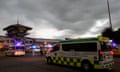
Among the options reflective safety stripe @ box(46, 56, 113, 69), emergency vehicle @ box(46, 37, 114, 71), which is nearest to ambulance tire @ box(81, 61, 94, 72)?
emergency vehicle @ box(46, 37, 114, 71)

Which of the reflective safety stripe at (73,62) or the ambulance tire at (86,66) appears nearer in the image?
the reflective safety stripe at (73,62)

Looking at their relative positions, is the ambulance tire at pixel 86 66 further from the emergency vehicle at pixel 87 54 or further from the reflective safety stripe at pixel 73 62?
the reflective safety stripe at pixel 73 62

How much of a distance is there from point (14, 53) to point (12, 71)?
752 inches

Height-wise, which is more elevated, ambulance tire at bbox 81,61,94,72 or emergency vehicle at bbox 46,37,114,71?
emergency vehicle at bbox 46,37,114,71

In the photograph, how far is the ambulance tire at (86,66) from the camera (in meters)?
11.8

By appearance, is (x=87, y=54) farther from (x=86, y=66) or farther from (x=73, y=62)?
(x=73, y=62)

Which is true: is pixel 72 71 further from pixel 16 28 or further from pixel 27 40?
pixel 16 28

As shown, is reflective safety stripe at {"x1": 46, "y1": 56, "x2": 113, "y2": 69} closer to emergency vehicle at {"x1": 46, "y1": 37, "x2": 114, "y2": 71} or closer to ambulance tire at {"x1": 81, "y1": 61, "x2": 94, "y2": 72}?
emergency vehicle at {"x1": 46, "y1": 37, "x2": 114, "y2": 71}

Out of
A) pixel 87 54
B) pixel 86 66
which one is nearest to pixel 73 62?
pixel 86 66

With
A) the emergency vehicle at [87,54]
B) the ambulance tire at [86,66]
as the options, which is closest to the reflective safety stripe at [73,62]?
the emergency vehicle at [87,54]

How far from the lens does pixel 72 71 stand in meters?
12.2

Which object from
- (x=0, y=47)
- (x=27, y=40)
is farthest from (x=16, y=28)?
(x=0, y=47)

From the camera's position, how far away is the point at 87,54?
12.1 m

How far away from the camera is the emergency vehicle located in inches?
447
